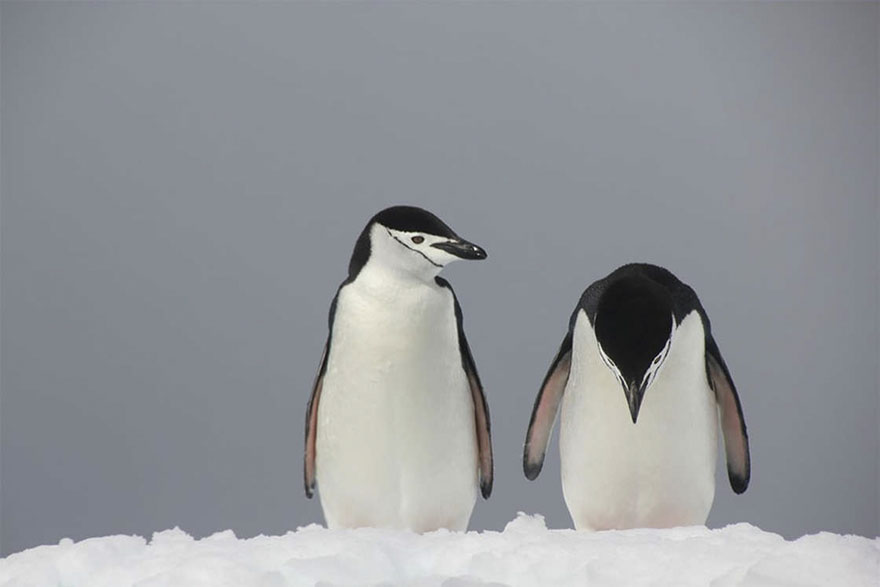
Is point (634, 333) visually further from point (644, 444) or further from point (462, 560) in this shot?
point (462, 560)

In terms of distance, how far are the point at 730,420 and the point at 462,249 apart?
0.73 metres

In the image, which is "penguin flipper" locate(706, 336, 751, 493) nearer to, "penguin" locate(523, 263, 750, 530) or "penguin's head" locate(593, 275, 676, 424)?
"penguin" locate(523, 263, 750, 530)

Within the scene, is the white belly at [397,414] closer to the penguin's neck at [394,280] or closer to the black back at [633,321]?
the penguin's neck at [394,280]

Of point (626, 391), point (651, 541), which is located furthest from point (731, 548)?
point (626, 391)

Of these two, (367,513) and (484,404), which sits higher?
(484,404)

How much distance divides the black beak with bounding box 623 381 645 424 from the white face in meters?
0.48

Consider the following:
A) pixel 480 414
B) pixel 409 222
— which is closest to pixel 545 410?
pixel 480 414

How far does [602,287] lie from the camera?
2.48 m

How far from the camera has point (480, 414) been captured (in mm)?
2760

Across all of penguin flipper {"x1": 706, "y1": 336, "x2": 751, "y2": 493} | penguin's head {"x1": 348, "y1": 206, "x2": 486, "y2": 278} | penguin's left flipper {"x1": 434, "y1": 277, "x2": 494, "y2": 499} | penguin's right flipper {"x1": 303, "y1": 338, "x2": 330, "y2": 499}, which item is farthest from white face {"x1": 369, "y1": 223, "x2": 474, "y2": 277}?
penguin flipper {"x1": 706, "y1": 336, "x2": 751, "y2": 493}

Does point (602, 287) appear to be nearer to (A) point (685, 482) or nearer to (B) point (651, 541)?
(A) point (685, 482)

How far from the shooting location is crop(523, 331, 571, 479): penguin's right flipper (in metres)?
2.69

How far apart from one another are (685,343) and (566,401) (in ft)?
0.99

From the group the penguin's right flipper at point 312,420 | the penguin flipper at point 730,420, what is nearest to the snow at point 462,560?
the penguin flipper at point 730,420
